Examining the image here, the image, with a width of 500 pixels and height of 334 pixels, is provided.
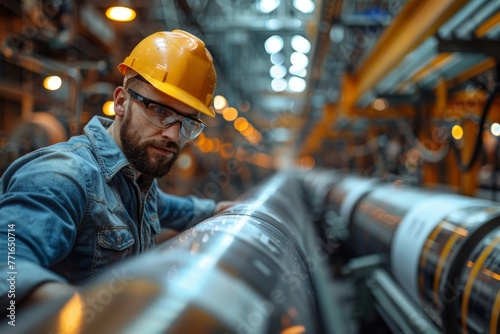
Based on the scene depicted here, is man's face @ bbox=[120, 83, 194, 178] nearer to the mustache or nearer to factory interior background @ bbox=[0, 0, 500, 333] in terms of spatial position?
the mustache

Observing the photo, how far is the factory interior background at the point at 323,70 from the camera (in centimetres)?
321

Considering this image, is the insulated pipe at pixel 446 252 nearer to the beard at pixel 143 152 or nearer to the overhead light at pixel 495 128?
the overhead light at pixel 495 128

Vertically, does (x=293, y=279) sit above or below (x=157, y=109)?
below

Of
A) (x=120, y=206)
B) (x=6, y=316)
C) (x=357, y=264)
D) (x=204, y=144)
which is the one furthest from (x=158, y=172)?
(x=204, y=144)

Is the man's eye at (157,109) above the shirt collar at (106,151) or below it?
above

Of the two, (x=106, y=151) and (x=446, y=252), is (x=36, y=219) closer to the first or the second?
(x=106, y=151)

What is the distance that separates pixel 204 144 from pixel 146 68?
7584 mm

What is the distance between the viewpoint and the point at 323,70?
21.4 ft

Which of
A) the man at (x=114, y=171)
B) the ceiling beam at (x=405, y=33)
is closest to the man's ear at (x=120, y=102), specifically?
the man at (x=114, y=171)

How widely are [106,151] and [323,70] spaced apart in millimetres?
5484

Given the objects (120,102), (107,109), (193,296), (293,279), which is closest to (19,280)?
(193,296)

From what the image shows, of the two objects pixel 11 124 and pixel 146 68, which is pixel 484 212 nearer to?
pixel 146 68

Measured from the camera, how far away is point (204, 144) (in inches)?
351

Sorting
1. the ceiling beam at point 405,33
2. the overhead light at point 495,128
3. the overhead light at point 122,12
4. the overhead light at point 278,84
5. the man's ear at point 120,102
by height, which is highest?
the ceiling beam at point 405,33
